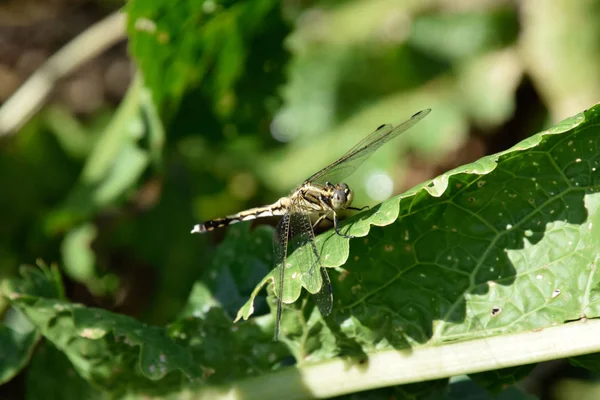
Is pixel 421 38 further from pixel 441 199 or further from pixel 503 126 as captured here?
pixel 441 199

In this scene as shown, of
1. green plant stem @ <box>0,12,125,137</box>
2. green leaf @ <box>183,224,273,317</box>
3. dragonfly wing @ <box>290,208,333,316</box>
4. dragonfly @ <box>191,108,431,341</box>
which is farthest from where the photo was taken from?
green plant stem @ <box>0,12,125,137</box>

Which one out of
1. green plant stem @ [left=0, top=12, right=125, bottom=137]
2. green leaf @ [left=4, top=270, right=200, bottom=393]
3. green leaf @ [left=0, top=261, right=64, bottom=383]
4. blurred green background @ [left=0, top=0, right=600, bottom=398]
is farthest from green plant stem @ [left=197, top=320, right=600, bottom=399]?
green plant stem @ [left=0, top=12, right=125, bottom=137]

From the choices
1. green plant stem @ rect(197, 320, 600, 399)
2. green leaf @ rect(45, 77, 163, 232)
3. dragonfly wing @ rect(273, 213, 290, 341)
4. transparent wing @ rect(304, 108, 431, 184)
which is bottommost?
green plant stem @ rect(197, 320, 600, 399)

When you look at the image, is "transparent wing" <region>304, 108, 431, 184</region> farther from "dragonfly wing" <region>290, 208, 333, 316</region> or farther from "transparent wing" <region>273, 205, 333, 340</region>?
"dragonfly wing" <region>290, 208, 333, 316</region>

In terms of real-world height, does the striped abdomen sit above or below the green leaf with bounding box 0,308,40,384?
below

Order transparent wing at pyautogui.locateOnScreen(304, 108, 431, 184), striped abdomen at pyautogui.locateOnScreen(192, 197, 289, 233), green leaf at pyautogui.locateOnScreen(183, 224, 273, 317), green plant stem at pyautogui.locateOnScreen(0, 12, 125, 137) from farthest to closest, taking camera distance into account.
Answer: green plant stem at pyautogui.locateOnScreen(0, 12, 125, 137)
striped abdomen at pyautogui.locateOnScreen(192, 197, 289, 233)
transparent wing at pyautogui.locateOnScreen(304, 108, 431, 184)
green leaf at pyautogui.locateOnScreen(183, 224, 273, 317)

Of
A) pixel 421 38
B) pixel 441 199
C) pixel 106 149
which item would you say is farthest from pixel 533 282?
pixel 421 38

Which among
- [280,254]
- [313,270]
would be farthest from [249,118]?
[313,270]

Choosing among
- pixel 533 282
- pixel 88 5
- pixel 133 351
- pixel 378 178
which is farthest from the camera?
pixel 88 5
